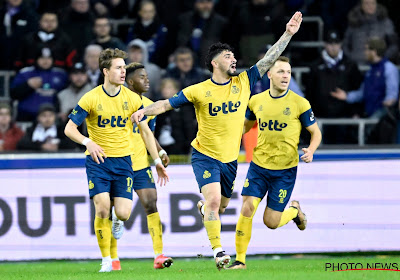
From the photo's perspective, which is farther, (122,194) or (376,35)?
(376,35)

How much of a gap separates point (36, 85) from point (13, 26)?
1.71m

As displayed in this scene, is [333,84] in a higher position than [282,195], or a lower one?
higher

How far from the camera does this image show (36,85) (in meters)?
15.6

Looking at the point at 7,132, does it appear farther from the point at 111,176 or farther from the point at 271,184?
the point at 271,184

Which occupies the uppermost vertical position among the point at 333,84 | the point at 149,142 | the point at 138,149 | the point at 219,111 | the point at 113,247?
the point at 333,84

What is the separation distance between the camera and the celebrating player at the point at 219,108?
10078 millimetres

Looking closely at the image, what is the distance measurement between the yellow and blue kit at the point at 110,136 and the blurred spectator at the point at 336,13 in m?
6.97

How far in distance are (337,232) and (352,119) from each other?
104 inches

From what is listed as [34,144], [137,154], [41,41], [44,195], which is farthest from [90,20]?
[137,154]

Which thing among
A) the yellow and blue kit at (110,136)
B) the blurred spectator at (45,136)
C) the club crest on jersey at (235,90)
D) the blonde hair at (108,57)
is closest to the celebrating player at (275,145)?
the club crest on jersey at (235,90)

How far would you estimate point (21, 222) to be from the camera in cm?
1298

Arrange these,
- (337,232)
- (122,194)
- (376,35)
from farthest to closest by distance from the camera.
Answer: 1. (376,35)
2. (337,232)
3. (122,194)

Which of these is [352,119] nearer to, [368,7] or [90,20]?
[368,7]

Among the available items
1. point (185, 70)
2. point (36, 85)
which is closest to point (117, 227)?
point (185, 70)
